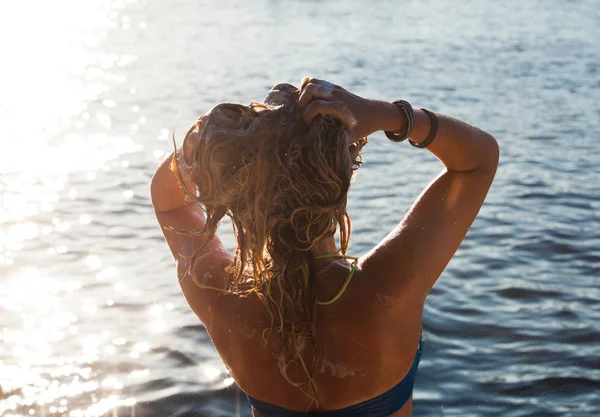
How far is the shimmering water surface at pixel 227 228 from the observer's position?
19.3 ft

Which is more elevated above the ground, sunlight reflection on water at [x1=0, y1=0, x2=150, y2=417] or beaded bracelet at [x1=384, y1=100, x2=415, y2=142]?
beaded bracelet at [x1=384, y1=100, x2=415, y2=142]

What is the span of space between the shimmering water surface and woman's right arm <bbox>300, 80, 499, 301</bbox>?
3.30m

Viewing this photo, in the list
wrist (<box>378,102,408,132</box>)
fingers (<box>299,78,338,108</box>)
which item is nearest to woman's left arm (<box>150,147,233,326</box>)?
fingers (<box>299,78,338,108</box>)

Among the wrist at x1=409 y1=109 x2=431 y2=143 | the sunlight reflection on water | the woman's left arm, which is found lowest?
the sunlight reflection on water

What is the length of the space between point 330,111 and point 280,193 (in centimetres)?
24

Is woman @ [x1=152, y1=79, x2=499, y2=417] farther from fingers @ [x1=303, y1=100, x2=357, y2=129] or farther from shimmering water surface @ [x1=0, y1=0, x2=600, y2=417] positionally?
shimmering water surface @ [x1=0, y1=0, x2=600, y2=417]

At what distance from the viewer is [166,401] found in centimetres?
566

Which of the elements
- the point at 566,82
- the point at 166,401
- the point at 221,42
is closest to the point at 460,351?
the point at 166,401

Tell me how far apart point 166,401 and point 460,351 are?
217 cm

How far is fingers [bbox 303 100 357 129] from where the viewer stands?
2.13 metres

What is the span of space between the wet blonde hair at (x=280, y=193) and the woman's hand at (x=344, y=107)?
0.09 ft

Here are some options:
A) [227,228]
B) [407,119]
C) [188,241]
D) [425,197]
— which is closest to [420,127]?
[407,119]

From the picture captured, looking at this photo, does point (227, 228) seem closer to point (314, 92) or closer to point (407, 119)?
point (407, 119)

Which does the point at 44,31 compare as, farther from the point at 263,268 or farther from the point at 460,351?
the point at 263,268
